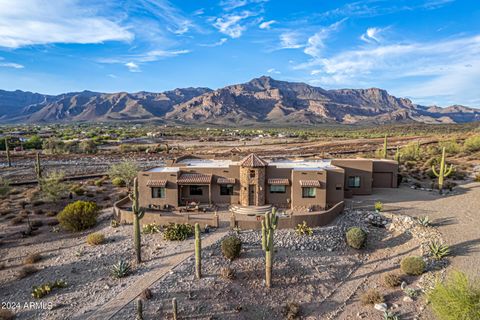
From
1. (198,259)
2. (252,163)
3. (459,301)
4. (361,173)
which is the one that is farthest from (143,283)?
(361,173)

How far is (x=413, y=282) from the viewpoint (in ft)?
60.0

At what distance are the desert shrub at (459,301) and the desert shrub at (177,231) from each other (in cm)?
1554

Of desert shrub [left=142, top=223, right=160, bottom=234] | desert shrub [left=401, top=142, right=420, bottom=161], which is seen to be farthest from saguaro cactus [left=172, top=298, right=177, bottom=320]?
desert shrub [left=401, top=142, right=420, bottom=161]

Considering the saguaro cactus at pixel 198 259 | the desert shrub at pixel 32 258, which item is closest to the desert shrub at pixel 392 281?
the saguaro cactus at pixel 198 259

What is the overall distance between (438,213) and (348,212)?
7726mm

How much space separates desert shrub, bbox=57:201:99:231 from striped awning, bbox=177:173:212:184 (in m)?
7.99

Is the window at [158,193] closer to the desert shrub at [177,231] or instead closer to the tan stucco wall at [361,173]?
the desert shrub at [177,231]

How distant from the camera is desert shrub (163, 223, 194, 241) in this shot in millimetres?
21875

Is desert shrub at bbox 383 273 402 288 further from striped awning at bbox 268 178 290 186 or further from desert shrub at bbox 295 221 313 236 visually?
striped awning at bbox 268 178 290 186

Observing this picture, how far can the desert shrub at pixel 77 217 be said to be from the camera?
2517 centimetres

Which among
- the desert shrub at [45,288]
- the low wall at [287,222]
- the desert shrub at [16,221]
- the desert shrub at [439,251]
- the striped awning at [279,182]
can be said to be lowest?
the desert shrub at [45,288]

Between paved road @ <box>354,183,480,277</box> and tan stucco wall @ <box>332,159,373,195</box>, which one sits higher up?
tan stucco wall @ <box>332,159,373,195</box>

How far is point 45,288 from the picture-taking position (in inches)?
669

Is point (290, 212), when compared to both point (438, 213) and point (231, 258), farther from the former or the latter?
point (438, 213)
